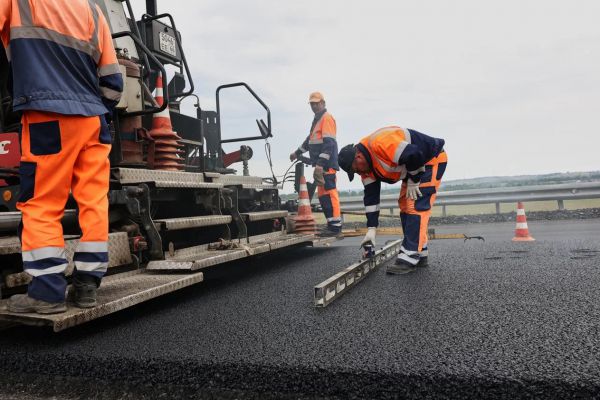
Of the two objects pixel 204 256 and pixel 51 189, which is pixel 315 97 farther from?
pixel 51 189

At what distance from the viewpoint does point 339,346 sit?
222 cm

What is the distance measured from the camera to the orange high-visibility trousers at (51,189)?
2.40 m

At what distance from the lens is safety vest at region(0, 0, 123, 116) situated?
2412mm

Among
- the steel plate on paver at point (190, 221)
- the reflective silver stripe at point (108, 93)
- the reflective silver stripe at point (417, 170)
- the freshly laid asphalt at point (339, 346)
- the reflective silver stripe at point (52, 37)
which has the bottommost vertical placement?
the freshly laid asphalt at point (339, 346)

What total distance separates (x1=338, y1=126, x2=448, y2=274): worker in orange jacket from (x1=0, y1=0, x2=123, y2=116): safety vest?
95.3 inches

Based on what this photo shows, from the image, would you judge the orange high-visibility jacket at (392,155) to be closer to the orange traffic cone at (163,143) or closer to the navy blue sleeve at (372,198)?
the navy blue sleeve at (372,198)

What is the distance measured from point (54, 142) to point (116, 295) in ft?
3.02

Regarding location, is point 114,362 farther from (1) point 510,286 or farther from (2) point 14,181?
(1) point 510,286

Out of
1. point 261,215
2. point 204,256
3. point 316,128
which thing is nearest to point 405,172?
point 261,215

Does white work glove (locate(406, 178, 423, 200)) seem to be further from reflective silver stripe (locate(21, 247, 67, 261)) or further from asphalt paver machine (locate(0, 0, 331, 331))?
reflective silver stripe (locate(21, 247, 67, 261))

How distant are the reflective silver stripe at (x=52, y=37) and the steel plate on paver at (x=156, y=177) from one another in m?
1.04

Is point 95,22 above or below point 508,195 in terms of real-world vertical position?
above

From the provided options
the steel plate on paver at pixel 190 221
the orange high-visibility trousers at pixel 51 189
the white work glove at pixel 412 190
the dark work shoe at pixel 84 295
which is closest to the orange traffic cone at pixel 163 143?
the steel plate on paver at pixel 190 221

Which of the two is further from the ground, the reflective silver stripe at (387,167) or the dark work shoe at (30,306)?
the reflective silver stripe at (387,167)
